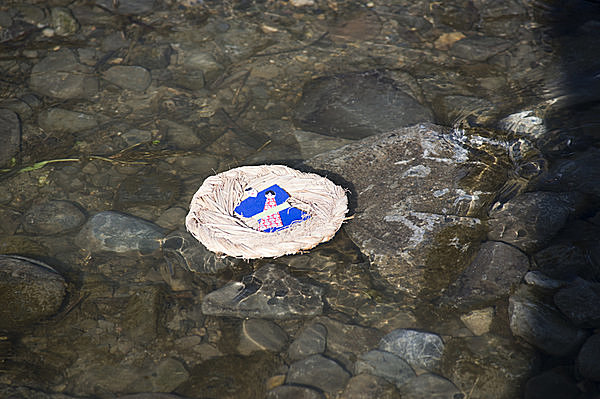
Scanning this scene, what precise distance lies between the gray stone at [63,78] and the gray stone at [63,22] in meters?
0.45

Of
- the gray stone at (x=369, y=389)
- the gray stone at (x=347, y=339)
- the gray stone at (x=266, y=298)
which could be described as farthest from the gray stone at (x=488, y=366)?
the gray stone at (x=266, y=298)

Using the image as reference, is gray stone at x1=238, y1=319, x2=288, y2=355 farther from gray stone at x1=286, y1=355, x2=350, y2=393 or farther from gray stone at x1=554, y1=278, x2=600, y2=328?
gray stone at x1=554, y1=278, x2=600, y2=328

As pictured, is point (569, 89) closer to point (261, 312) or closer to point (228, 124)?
point (228, 124)

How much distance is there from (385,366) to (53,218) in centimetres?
247

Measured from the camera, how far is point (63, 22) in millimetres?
5906

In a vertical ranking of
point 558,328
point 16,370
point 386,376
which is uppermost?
point 558,328

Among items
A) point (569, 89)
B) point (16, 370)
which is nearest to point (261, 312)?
point (16, 370)

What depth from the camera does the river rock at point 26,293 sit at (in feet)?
10.5

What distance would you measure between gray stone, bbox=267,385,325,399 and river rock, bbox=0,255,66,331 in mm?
1406

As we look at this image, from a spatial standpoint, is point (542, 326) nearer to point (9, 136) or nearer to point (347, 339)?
point (347, 339)

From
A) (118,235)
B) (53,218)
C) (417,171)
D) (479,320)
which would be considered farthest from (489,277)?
(53,218)

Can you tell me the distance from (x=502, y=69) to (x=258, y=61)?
2304 millimetres

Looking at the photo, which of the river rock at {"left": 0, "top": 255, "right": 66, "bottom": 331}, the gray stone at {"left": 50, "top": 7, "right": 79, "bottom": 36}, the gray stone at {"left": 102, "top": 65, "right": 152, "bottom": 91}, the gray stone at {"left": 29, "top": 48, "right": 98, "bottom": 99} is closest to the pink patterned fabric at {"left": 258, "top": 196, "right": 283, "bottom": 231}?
the river rock at {"left": 0, "top": 255, "right": 66, "bottom": 331}

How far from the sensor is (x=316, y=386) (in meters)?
2.89
